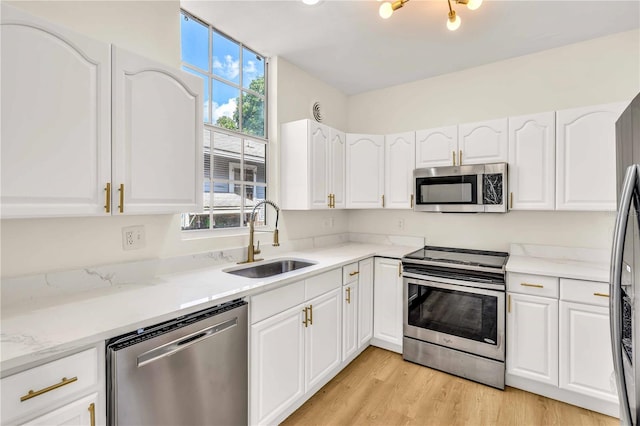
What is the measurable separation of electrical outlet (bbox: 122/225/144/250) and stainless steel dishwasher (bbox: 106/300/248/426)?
698mm

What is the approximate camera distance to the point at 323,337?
2.22m

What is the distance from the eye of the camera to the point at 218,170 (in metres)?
2.41

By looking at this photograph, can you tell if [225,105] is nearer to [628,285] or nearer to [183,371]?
[183,371]

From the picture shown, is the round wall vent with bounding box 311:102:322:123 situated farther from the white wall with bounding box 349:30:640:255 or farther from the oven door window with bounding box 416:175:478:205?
the oven door window with bounding box 416:175:478:205

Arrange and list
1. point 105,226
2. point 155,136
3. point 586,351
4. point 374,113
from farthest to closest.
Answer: point 374,113
point 586,351
point 105,226
point 155,136

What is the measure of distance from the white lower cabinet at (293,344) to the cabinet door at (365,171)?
1.04 m

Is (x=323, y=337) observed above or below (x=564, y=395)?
above

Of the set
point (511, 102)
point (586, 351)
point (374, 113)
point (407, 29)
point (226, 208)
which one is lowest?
point (586, 351)

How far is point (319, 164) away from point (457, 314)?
67.5 inches

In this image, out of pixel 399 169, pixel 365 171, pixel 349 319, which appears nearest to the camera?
pixel 349 319

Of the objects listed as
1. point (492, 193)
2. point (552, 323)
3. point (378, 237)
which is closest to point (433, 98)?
point (492, 193)

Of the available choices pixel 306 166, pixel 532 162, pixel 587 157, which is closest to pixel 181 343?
pixel 306 166

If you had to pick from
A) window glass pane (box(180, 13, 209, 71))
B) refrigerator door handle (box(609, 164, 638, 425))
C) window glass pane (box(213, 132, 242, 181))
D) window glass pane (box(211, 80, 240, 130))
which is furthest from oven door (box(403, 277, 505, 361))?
window glass pane (box(180, 13, 209, 71))

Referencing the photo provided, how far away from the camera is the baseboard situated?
6.61ft
